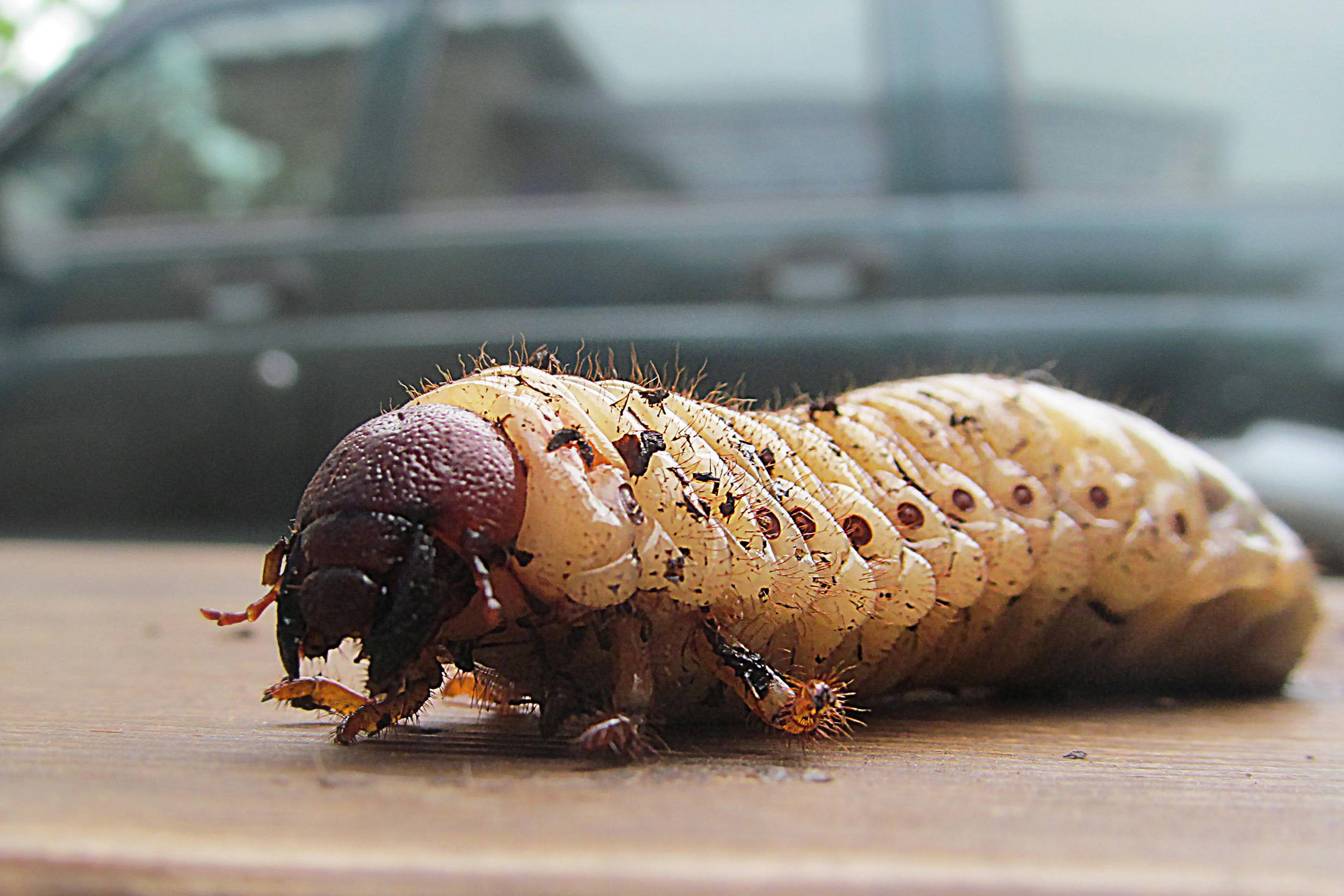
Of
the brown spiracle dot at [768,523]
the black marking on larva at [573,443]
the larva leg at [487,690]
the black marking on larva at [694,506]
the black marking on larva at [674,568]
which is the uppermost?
the black marking on larva at [573,443]

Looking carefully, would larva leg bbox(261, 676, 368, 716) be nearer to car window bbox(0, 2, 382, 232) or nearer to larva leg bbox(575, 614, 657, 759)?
larva leg bbox(575, 614, 657, 759)

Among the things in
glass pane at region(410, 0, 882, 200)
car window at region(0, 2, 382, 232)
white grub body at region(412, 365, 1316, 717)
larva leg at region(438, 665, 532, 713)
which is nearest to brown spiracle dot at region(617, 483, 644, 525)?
white grub body at region(412, 365, 1316, 717)

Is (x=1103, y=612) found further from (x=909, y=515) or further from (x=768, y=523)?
(x=768, y=523)

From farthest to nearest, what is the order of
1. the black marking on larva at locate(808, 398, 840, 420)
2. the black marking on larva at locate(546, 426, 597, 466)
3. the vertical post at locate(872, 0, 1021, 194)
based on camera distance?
the vertical post at locate(872, 0, 1021, 194) < the black marking on larva at locate(808, 398, 840, 420) < the black marking on larva at locate(546, 426, 597, 466)

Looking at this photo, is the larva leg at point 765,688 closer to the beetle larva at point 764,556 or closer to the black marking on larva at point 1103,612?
the beetle larva at point 764,556

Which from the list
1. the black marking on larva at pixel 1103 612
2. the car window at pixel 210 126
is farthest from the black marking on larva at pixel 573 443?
the car window at pixel 210 126

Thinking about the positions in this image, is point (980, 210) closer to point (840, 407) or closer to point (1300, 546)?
point (1300, 546)

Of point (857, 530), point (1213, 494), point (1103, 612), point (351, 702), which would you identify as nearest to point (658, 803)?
point (351, 702)
